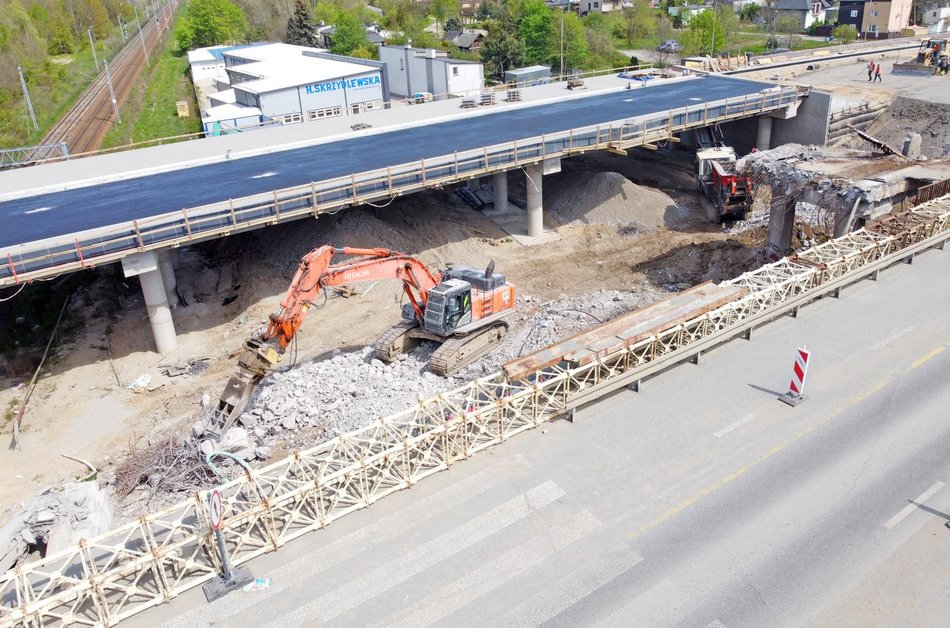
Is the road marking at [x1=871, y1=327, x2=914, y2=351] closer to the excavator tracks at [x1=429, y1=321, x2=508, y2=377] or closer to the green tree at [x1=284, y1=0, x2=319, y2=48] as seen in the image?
the excavator tracks at [x1=429, y1=321, x2=508, y2=377]

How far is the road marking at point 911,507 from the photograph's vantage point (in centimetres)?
1463

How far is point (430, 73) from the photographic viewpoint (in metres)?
63.2

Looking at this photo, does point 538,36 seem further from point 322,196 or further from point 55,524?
point 55,524

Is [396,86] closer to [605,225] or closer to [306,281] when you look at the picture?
[605,225]

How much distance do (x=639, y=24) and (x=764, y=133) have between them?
5862 centimetres

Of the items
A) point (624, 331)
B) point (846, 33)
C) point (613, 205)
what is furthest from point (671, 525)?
point (846, 33)

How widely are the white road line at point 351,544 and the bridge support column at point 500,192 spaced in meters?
24.7

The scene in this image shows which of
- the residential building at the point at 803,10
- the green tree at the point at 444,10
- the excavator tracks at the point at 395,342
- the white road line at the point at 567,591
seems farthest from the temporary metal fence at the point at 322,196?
the green tree at the point at 444,10

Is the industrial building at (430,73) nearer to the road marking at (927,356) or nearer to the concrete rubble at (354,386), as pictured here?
the concrete rubble at (354,386)

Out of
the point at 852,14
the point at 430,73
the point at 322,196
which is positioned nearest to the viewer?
the point at 322,196

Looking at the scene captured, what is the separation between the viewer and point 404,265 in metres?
23.8

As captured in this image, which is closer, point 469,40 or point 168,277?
point 168,277

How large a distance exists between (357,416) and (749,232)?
2406cm

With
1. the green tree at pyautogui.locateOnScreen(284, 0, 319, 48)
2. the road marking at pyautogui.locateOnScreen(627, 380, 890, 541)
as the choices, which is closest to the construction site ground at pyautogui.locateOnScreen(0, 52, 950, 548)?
the road marking at pyautogui.locateOnScreen(627, 380, 890, 541)
